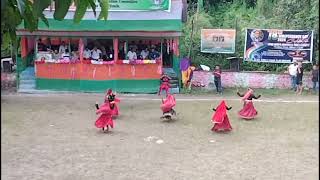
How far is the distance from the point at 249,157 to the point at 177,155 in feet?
4.51

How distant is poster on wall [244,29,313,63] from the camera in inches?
822

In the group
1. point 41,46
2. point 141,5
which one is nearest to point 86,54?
point 41,46

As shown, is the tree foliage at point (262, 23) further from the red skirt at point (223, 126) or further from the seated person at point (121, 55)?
the red skirt at point (223, 126)

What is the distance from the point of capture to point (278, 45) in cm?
2111

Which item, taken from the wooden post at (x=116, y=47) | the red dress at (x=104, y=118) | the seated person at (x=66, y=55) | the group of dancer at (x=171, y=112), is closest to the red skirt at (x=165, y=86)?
the wooden post at (x=116, y=47)

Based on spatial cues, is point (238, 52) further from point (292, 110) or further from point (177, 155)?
point (177, 155)

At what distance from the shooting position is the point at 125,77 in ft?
67.1

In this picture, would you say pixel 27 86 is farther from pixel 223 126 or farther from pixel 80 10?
pixel 80 10

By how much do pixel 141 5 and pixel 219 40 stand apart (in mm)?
3595

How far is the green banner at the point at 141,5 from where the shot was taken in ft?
65.7

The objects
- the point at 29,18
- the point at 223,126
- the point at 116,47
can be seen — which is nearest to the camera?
the point at 29,18

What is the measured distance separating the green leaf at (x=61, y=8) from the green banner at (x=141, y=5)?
716 inches

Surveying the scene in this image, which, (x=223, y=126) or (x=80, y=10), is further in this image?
(x=223, y=126)

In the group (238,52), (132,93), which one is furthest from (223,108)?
(238,52)
